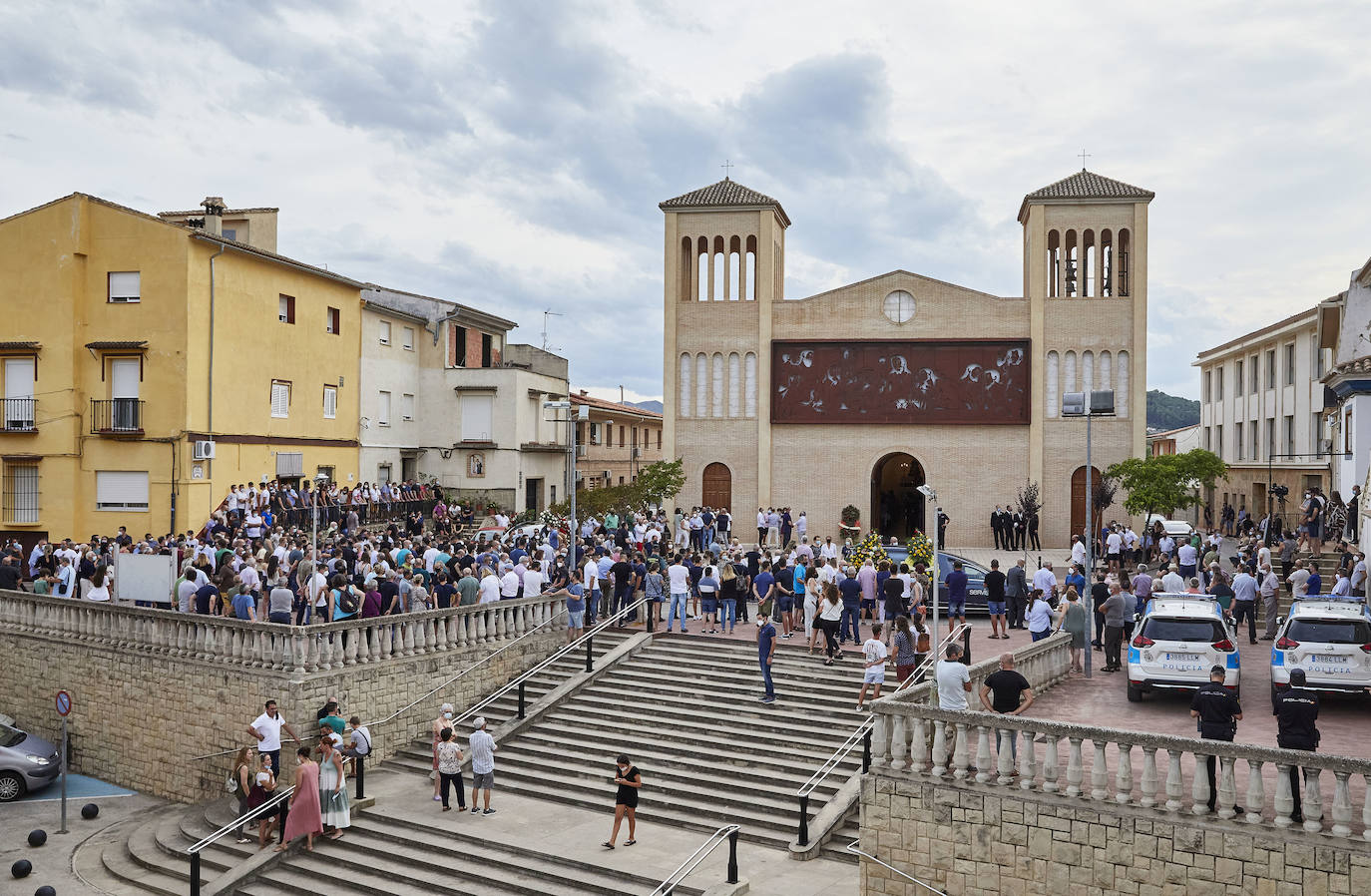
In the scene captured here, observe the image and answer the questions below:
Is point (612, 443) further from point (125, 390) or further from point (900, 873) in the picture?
point (900, 873)

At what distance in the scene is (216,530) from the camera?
27.2 metres

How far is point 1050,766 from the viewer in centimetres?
1135

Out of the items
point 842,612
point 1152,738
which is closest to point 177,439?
point 842,612

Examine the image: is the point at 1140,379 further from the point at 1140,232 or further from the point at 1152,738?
the point at 1152,738

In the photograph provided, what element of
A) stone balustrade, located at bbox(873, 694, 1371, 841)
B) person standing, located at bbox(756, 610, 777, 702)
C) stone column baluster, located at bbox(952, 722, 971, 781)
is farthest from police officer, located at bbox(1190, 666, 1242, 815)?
person standing, located at bbox(756, 610, 777, 702)

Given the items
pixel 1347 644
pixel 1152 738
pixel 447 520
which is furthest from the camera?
pixel 447 520

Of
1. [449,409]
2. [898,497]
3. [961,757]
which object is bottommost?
[961,757]

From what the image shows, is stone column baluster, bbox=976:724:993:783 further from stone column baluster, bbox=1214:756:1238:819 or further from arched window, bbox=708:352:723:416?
arched window, bbox=708:352:723:416

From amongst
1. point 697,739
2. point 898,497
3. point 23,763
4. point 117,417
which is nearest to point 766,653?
point 697,739

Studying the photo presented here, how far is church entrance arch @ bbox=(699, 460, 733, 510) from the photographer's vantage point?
41.8m

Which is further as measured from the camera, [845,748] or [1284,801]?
[845,748]

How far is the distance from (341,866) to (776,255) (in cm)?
3141

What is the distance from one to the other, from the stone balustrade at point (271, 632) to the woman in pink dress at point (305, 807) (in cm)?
256

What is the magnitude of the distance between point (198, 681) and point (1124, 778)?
15.8 meters
